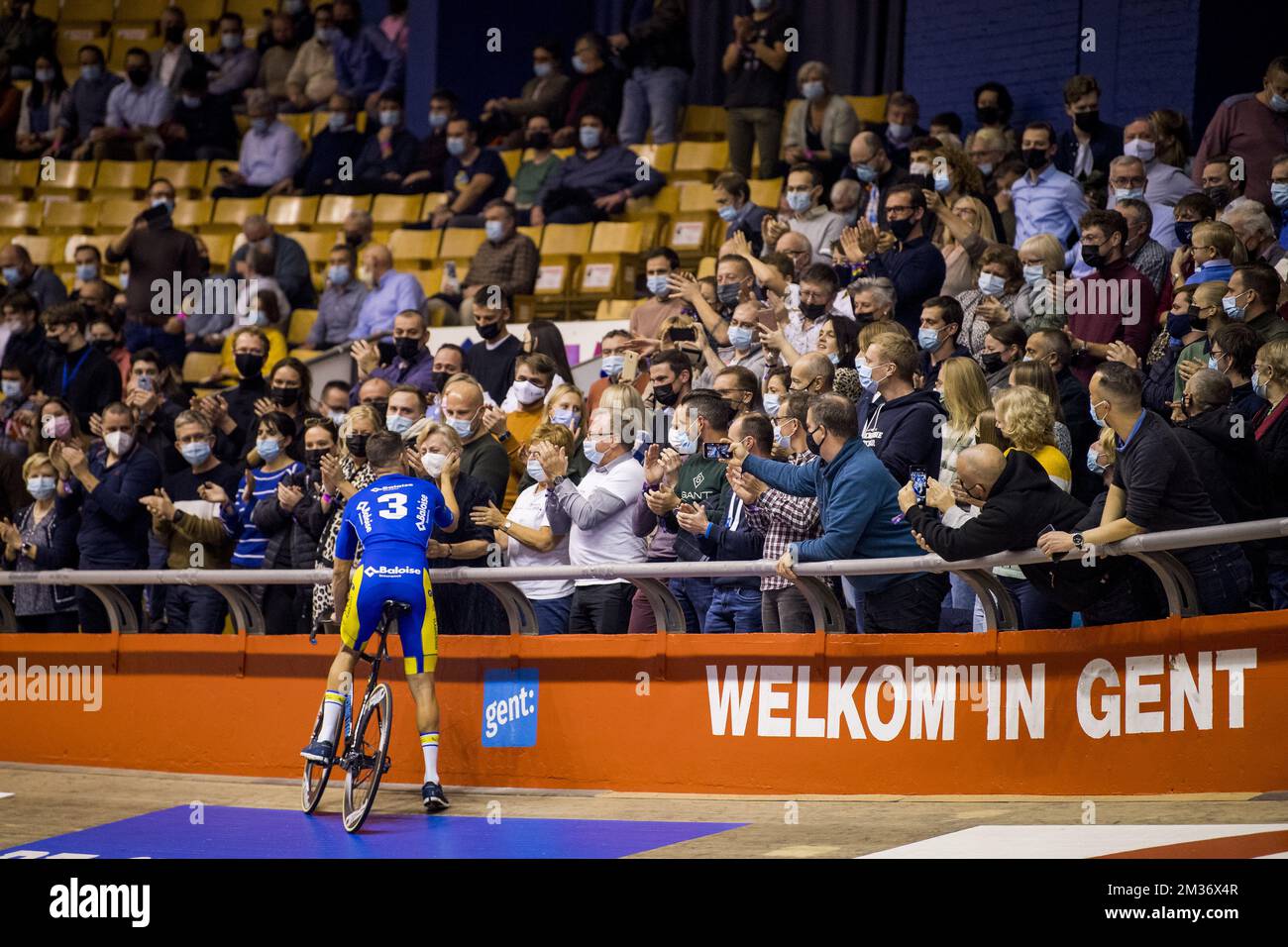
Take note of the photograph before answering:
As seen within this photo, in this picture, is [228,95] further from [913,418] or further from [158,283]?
[913,418]

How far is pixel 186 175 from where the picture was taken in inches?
804

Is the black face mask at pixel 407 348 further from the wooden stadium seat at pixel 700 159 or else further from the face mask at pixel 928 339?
the wooden stadium seat at pixel 700 159

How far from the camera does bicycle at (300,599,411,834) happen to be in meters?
9.19

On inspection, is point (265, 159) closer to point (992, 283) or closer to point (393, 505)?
point (393, 505)

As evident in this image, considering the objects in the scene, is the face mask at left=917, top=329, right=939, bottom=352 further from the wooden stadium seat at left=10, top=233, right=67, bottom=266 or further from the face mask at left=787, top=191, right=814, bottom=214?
the wooden stadium seat at left=10, top=233, right=67, bottom=266

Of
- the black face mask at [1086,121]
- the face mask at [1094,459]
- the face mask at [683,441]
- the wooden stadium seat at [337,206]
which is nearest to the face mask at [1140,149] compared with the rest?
the black face mask at [1086,121]

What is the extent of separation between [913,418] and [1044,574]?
1.34 m

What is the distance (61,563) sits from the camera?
12.5 meters

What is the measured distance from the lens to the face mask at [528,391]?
1176 cm

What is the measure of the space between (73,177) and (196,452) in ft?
33.5

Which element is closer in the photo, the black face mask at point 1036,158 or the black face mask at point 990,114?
the black face mask at point 1036,158

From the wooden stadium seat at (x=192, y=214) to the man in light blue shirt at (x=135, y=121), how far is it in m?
1.58

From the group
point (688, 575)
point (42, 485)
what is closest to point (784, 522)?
point (688, 575)
